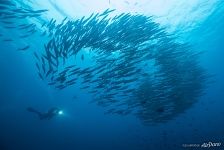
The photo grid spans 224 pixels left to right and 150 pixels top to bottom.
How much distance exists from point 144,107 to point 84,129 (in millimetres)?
25412

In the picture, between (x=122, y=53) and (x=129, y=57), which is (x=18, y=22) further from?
(x=129, y=57)

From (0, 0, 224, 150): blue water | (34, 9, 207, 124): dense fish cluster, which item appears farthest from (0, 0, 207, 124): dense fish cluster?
(0, 0, 224, 150): blue water

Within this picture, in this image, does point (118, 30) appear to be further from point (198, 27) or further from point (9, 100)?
point (9, 100)

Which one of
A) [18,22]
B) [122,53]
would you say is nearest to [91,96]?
[122,53]

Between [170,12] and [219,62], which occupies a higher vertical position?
[170,12]

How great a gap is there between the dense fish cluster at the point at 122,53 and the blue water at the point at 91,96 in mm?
523

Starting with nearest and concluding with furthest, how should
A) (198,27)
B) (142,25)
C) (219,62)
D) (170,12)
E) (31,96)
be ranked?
(142,25) < (170,12) < (198,27) < (219,62) < (31,96)


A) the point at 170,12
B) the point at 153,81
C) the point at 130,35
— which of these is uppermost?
the point at 170,12

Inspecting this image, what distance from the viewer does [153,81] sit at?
19875 mm

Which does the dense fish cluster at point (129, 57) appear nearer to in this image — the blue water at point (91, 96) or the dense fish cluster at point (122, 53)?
the dense fish cluster at point (122, 53)

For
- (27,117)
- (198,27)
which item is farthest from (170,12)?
(27,117)

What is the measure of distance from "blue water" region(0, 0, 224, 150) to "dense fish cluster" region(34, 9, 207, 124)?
0.72m

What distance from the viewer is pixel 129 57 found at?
14.3m

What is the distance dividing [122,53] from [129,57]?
46cm
